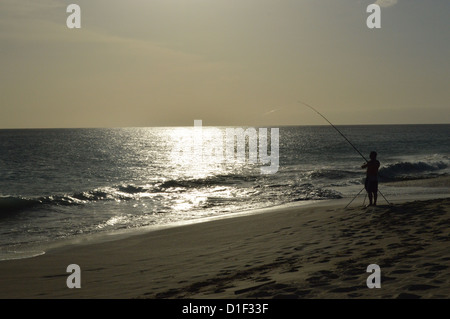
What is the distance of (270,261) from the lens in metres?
6.98

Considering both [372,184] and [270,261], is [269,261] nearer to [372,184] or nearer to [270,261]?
[270,261]

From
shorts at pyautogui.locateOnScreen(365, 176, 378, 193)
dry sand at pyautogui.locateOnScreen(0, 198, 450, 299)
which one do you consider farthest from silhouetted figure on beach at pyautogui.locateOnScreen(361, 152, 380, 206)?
dry sand at pyautogui.locateOnScreen(0, 198, 450, 299)

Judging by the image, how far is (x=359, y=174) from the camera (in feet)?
91.9

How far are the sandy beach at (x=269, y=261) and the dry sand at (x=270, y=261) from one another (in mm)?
15

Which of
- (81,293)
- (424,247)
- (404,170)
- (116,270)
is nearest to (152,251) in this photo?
(116,270)

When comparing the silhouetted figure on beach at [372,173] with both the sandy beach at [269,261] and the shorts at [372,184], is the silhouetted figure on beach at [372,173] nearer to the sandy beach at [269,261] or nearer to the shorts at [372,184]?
the shorts at [372,184]

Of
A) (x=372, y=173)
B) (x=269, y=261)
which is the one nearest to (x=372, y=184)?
(x=372, y=173)

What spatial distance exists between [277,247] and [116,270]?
9.38 feet

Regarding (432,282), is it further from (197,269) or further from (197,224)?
(197,224)

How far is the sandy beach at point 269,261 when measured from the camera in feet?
17.1

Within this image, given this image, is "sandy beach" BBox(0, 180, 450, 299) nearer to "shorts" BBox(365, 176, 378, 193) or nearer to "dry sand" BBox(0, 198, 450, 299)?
"dry sand" BBox(0, 198, 450, 299)

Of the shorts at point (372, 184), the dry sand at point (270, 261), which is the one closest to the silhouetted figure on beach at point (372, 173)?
the shorts at point (372, 184)
